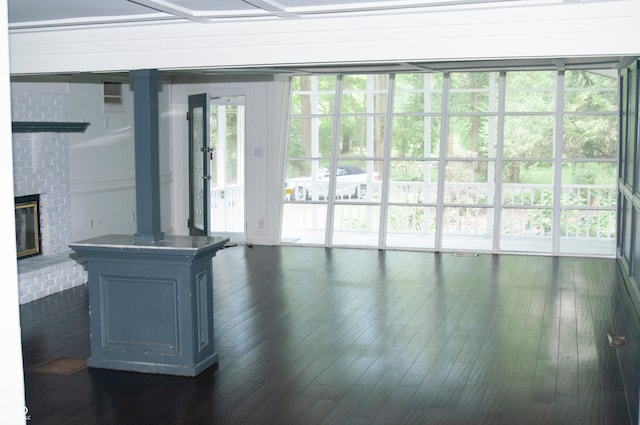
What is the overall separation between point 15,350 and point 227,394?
158 inches

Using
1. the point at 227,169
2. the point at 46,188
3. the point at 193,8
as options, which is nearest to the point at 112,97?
the point at 46,188

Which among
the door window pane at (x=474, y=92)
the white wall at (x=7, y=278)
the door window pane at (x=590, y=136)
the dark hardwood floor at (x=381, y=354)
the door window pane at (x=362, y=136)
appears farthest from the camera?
the door window pane at (x=362, y=136)

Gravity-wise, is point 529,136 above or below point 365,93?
below

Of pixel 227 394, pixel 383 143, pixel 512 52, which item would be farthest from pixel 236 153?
pixel 512 52

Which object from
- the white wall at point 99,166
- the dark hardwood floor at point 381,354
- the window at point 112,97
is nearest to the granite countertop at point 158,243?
the dark hardwood floor at point 381,354

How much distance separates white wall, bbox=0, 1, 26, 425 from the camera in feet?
2.86

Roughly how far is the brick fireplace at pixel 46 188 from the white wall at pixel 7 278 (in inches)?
269

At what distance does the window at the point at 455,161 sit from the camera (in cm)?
997

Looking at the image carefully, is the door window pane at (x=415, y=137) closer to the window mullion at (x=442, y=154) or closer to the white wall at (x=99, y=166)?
the window mullion at (x=442, y=154)

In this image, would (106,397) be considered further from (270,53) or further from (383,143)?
(383,143)

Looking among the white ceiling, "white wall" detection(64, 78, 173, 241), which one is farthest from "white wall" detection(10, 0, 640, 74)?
"white wall" detection(64, 78, 173, 241)

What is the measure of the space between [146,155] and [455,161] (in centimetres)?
615

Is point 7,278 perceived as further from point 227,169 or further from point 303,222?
point 227,169

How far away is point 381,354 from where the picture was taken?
18.3 feet
